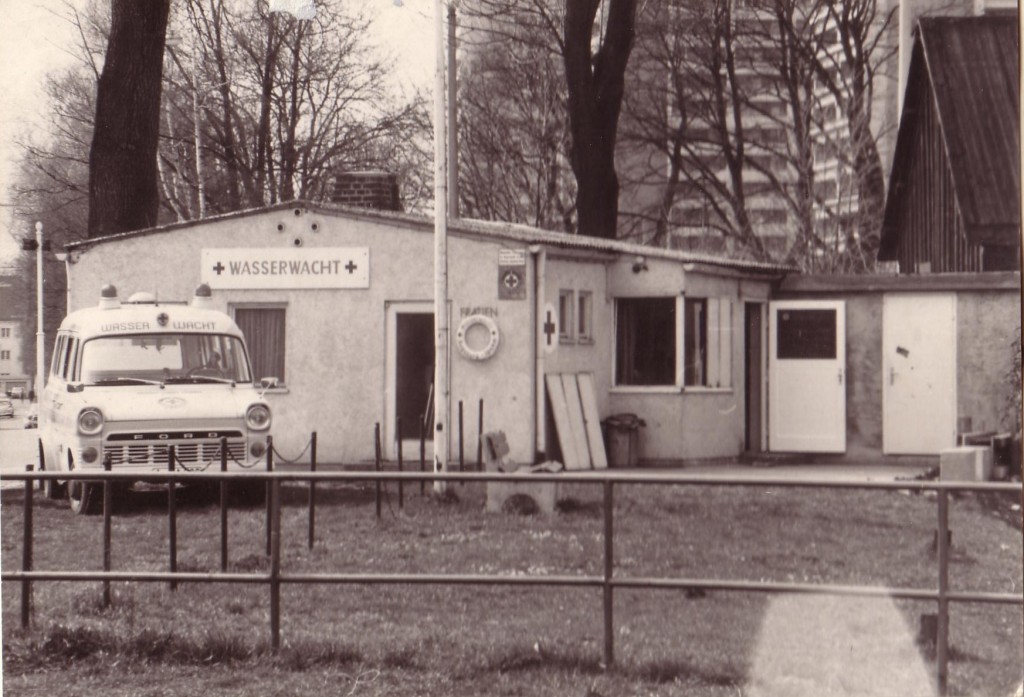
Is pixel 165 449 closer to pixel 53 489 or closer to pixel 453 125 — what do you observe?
pixel 53 489

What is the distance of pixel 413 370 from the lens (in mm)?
13258

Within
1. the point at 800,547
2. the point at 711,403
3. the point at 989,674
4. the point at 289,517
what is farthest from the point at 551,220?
the point at 989,674

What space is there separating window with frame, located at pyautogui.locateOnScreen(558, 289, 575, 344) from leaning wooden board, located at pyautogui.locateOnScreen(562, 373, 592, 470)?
0.40m

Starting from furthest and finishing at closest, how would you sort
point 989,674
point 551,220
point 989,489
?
point 551,220 < point 989,674 < point 989,489

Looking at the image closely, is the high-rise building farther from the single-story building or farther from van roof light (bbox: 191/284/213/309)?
van roof light (bbox: 191/284/213/309)

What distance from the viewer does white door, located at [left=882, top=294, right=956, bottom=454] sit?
28.5 feet

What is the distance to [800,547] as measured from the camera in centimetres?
1055

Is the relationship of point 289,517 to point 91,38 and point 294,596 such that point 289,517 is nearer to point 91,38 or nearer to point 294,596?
point 294,596

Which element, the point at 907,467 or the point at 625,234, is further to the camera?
the point at 625,234

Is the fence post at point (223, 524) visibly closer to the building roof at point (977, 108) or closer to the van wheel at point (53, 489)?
the van wheel at point (53, 489)

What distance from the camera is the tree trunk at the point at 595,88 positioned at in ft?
30.7

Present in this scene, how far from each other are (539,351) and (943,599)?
8333 mm

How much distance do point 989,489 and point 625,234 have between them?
30.8ft

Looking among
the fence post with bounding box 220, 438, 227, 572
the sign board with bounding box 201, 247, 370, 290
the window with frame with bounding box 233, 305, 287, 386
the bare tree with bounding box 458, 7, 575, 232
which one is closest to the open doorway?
Answer: the sign board with bounding box 201, 247, 370, 290
